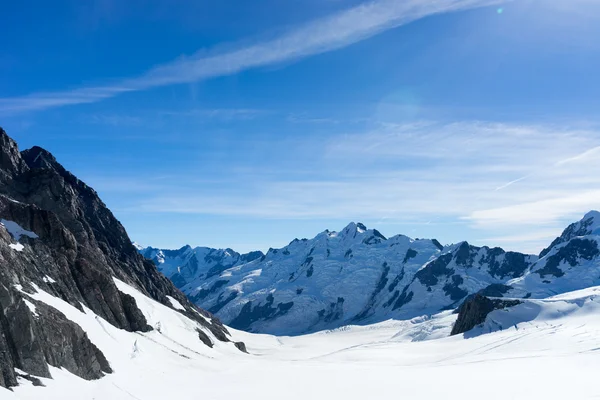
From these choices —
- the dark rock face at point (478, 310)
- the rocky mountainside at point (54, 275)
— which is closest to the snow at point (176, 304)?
the rocky mountainside at point (54, 275)

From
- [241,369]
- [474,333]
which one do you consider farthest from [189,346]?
[474,333]

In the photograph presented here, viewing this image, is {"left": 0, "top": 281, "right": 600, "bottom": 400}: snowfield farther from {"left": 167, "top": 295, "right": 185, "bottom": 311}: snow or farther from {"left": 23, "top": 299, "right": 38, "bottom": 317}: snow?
{"left": 167, "top": 295, "right": 185, "bottom": 311}: snow

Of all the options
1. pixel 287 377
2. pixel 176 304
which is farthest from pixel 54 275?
pixel 176 304

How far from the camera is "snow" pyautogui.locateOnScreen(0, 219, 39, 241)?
195 feet

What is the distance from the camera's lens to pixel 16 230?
60.4 meters

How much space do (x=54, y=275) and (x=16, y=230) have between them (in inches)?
439

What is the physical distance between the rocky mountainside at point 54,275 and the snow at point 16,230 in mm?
112

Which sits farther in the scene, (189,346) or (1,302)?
(189,346)

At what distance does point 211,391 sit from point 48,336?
1356 centimetres

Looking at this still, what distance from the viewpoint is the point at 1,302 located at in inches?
1288

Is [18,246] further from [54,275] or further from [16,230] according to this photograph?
[16,230]

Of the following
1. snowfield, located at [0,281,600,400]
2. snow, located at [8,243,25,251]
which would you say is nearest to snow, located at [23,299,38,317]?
snowfield, located at [0,281,600,400]

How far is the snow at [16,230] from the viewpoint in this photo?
59312mm

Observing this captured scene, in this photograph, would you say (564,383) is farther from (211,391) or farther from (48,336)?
(48,336)
